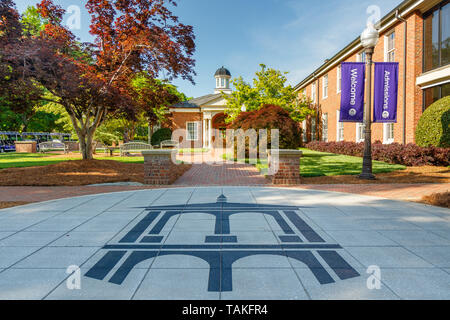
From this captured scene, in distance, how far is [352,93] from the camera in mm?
9969

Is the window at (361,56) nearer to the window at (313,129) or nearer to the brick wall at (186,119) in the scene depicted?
the window at (313,129)

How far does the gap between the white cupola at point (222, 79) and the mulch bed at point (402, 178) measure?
99.7ft

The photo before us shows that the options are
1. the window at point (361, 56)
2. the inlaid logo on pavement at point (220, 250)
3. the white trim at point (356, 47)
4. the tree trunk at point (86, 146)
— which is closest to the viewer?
the inlaid logo on pavement at point (220, 250)

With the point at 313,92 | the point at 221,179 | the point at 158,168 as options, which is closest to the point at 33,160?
the point at 158,168

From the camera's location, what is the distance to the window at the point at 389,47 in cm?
1493

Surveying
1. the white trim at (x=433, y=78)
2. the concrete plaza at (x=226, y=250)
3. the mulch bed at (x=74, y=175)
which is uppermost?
the white trim at (x=433, y=78)

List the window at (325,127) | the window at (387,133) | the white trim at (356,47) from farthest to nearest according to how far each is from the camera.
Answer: the window at (325,127) < the window at (387,133) < the white trim at (356,47)

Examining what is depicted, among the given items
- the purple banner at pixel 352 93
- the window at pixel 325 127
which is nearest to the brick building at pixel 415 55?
the purple banner at pixel 352 93

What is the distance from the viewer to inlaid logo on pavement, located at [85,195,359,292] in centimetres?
290

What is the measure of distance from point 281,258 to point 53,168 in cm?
1065

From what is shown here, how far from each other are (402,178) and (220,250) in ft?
27.0

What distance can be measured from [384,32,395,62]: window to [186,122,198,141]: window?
66.9ft

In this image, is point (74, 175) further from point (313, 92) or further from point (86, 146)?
point (313, 92)
